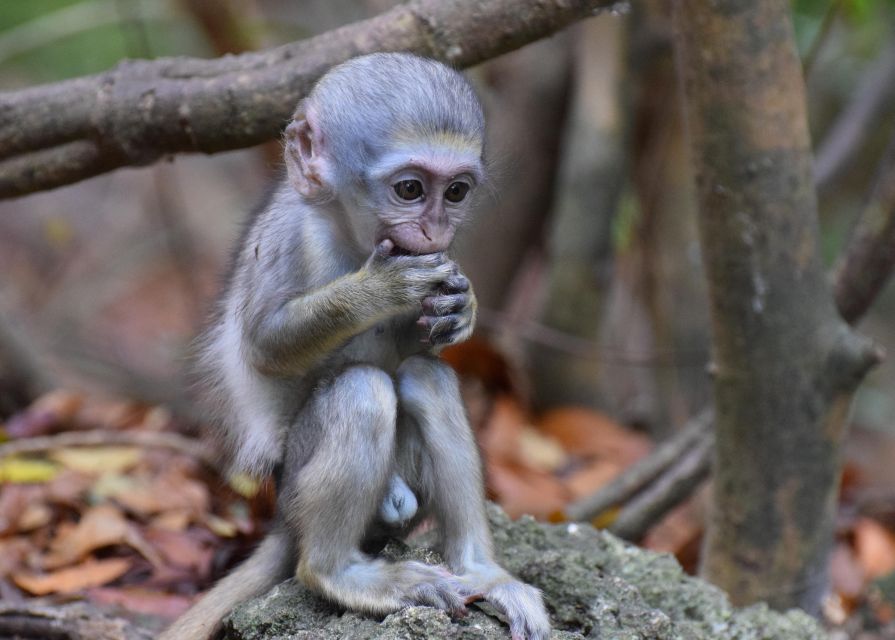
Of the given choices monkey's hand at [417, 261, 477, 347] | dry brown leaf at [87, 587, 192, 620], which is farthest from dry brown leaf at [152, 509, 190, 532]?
monkey's hand at [417, 261, 477, 347]

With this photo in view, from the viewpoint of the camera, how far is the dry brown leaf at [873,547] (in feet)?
22.7

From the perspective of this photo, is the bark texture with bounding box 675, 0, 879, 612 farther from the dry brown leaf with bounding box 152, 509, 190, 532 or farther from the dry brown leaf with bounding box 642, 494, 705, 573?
the dry brown leaf with bounding box 152, 509, 190, 532

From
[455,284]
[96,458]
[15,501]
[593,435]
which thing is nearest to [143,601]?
[15,501]

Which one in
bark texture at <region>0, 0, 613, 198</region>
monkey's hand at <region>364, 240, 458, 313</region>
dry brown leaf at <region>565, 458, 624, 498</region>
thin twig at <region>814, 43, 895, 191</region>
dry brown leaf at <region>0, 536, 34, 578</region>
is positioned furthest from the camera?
thin twig at <region>814, 43, 895, 191</region>

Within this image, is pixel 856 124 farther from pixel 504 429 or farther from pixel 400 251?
pixel 400 251

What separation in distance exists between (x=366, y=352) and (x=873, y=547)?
4.46 m

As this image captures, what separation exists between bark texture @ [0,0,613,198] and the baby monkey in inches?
17.8

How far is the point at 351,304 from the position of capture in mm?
3576

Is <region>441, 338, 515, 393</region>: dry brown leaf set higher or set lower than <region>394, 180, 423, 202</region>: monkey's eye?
lower

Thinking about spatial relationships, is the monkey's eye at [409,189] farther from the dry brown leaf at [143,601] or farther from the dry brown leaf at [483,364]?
the dry brown leaf at [483,364]

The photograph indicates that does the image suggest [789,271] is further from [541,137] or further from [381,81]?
[541,137]

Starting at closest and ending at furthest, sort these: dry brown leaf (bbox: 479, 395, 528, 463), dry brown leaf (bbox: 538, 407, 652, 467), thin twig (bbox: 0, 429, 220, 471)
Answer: thin twig (bbox: 0, 429, 220, 471)
dry brown leaf (bbox: 479, 395, 528, 463)
dry brown leaf (bbox: 538, 407, 652, 467)

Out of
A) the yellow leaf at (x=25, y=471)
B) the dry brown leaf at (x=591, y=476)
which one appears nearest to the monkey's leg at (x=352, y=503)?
the yellow leaf at (x=25, y=471)

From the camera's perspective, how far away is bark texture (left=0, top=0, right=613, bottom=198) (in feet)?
14.2
